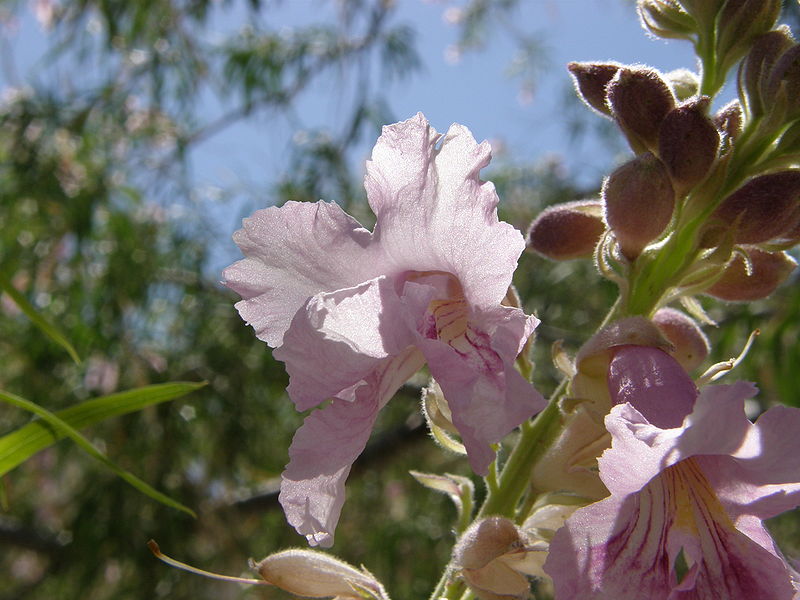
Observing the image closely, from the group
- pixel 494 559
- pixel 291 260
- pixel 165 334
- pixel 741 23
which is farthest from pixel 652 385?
pixel 165 334

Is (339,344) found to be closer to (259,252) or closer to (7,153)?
(259,252)

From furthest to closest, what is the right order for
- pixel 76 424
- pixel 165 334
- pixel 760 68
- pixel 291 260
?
1. pixel 165 334
2. pixel 76 424
3. pixel 760 68
4. pixel 291 260

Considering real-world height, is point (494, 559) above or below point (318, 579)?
above

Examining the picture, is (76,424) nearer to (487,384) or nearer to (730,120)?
(487,384)

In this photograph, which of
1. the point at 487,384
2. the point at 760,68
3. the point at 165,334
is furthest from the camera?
the point at 165,334

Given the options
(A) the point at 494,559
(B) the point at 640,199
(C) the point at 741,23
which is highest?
(C) the point at 741,23

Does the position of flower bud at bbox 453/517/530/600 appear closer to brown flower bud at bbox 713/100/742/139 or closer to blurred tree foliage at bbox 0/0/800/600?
brown flower bud at bbox 713/100/742/139

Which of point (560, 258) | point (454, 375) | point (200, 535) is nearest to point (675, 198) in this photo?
point (560, 258)
